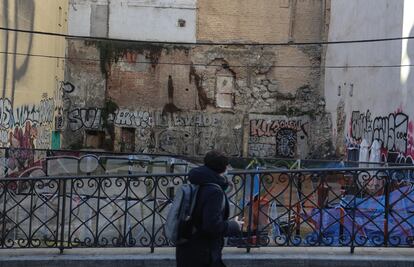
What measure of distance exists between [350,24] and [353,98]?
10.0ft

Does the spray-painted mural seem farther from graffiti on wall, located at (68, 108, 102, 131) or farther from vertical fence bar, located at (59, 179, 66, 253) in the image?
graffiti on wall, located at (68, 108, 102, 131)

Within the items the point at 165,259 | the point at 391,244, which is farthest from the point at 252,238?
the point at 391,244

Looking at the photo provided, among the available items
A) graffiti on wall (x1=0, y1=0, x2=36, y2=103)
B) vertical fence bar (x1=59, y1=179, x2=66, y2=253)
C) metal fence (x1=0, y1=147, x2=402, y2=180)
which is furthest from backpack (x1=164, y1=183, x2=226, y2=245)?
graffiti on wall (x1=0, y1=0, x2=36, y2=103)

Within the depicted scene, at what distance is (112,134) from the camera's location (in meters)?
30.1

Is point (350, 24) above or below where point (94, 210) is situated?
above

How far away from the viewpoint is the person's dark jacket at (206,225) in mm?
4469

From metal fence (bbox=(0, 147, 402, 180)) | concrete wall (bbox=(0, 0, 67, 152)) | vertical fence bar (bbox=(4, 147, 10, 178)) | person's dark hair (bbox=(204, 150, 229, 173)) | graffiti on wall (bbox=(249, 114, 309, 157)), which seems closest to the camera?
person's dark hair (bbox=(204, 150, 229, 173))

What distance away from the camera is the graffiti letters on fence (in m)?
16.8

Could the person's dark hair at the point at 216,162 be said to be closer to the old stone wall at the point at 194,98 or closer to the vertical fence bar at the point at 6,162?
the vertical fence bar at the point at 6,162

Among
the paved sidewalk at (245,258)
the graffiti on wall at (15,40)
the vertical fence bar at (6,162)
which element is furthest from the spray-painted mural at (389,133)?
the graffiti on wall at (15,40)

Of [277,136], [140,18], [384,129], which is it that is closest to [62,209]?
[384,129]

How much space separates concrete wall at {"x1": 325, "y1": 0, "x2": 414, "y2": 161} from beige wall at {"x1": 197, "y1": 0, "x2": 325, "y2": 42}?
2408 mm

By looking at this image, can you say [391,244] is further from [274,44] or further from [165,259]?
[274,44]

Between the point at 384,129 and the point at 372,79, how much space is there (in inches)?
99.0
